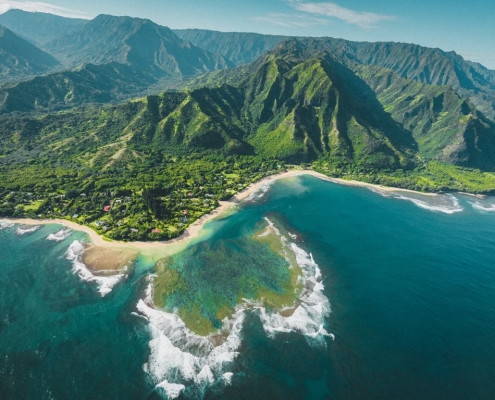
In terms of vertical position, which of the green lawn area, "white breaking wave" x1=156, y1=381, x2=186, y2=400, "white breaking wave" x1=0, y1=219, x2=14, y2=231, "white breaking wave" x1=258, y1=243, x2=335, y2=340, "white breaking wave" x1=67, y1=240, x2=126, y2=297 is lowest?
"white breaking wave" x1=0, y1=219, x2=14, y2=231

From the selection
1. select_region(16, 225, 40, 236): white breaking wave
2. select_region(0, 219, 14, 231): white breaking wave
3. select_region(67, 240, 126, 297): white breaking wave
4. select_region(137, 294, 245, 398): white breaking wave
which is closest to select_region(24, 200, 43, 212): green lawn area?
select_region(0, 219, 14, 231): white breaking wave

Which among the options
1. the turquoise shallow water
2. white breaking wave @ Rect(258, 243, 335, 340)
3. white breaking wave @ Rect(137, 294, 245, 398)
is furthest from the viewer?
white breaking wave @ Rect(258, 243, 335, 340)

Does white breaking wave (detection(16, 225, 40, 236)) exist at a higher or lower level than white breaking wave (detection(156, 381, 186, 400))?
lower

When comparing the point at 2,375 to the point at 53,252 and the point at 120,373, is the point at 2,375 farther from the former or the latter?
the point at 53,252

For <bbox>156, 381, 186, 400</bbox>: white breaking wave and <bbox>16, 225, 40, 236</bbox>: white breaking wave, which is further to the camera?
<bbox>16, 225, 40, 236</bbox>: white breaking wave

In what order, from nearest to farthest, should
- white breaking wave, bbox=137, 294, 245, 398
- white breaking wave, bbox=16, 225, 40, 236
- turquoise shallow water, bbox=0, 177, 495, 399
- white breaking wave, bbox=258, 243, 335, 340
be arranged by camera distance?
turquoise shallow water, bbox=0, 177, 495, 399 < white breaking wave, bbox=137, 294, 245, 398 < white breaking wave, bbox=258, 243, 335, 340 < white breaking wave, bbox=16, 225, 40, 236

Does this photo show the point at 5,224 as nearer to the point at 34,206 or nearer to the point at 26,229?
the point at 26,229

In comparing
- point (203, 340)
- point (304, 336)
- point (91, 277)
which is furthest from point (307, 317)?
point (91, 277)

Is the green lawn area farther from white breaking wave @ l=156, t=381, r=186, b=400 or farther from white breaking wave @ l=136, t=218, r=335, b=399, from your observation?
white breaking wave @ l=156, t=381, r=186, b=400
